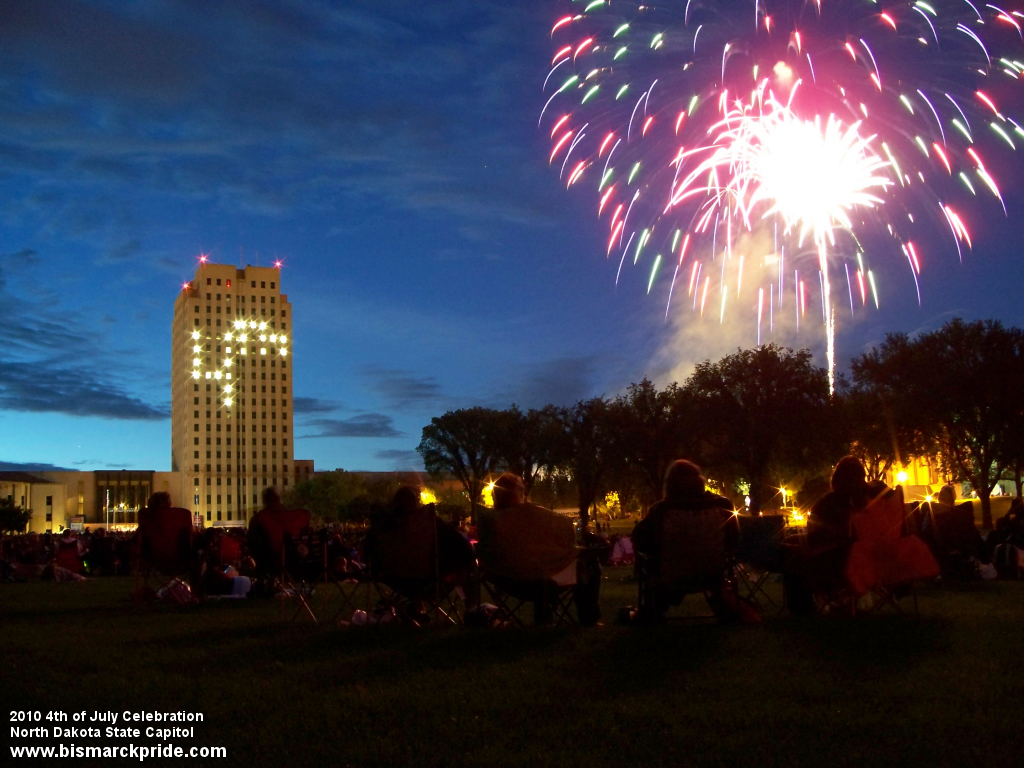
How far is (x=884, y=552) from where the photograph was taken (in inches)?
303

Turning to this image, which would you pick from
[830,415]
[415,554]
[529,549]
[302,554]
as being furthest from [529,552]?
[830,415]

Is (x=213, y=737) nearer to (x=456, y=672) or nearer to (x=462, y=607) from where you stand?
(x=456, y=672)

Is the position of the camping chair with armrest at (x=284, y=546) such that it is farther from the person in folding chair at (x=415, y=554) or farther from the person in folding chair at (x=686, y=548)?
the person in folding chair at (x=686, y=548)

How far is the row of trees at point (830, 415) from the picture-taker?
37344 mm

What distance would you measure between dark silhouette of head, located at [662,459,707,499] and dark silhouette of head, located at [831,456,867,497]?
1121 mm

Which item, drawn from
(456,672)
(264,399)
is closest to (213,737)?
(456,672)

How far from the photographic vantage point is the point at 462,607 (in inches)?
404

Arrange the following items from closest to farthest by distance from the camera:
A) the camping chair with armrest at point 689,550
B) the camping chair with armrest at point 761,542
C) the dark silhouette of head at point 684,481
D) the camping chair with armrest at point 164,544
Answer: the camping chair with armrest at point 689,550, the dark silhouette of head at point 684,481, the camping chair with armrest at point 761,542, the camping chair with armrest at point 164,544

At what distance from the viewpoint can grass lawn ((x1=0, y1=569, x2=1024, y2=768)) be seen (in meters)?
3.79

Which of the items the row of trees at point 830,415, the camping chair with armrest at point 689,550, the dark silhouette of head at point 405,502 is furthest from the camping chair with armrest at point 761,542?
the row of trees at point 830,415

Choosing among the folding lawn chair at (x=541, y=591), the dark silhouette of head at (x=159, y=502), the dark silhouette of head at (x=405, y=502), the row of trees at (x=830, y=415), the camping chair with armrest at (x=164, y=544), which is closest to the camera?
the folding lawn chair at (x=541, y=591)

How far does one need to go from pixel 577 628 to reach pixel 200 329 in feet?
417

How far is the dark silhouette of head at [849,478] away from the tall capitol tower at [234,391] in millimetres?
122880

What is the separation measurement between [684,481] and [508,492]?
5.15 ft
